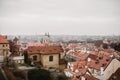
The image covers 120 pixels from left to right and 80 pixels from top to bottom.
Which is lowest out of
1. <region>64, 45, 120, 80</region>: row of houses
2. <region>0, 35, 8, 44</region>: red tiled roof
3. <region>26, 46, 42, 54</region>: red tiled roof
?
<region>64, 45, 120, 80</region>: row of houses

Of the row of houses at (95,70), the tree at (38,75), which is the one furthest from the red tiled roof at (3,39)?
the tree at (38,75)

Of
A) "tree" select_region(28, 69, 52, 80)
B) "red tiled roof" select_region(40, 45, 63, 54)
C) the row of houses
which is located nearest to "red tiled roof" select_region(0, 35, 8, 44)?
"red tiled roof" select_region(40, 45, 63, 54)

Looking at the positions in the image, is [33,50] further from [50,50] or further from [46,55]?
[50,50]

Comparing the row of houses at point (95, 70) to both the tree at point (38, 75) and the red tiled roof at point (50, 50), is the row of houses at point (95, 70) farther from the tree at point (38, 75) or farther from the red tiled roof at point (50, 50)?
the tree at point (38, 75)

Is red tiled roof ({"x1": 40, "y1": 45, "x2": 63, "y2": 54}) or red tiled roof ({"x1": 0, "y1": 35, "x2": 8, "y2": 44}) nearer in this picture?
red tiled roof ({"x1": 0, "y1": 35, "x2": 8, "y2": 44})

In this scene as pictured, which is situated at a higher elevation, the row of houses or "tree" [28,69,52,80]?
"tree" [28,69,52,80]

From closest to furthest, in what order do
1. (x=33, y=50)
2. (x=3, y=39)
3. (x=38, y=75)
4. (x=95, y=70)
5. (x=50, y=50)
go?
(x=38, y=75) < (x=95, y=70) < (x=3, y=39) < (x=33, y=50) < (x=50, y=50)

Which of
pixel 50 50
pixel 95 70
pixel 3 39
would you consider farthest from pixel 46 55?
pixel 95 70

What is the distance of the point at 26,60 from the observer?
13.8 m

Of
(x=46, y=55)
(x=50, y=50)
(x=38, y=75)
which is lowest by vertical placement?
(x=46, y=55)

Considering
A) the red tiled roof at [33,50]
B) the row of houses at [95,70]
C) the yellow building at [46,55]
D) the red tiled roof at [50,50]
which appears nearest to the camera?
the row of houses at [95,70]

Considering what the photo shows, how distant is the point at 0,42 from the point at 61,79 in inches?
229

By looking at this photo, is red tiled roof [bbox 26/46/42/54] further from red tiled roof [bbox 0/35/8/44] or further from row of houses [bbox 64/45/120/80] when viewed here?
row of houses [bbox 64/45/120/80]

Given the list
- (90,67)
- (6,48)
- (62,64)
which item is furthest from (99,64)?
(6,48)
